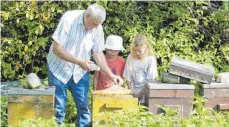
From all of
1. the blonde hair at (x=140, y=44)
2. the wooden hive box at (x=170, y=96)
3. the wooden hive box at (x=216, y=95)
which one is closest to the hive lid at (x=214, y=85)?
the wooden hive box at (x=216, y=95)

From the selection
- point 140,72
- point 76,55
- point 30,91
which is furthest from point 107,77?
point 30,91

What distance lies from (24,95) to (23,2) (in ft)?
7.06

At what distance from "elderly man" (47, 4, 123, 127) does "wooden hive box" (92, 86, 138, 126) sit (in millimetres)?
269

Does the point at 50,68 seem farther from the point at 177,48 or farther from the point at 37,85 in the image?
the point at 177,48

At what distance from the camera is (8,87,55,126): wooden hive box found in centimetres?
436

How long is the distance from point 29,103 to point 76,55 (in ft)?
2.26

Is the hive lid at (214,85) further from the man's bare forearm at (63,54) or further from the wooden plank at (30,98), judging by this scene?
the wooden plank at (30,98)

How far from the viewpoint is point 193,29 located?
6695 mm

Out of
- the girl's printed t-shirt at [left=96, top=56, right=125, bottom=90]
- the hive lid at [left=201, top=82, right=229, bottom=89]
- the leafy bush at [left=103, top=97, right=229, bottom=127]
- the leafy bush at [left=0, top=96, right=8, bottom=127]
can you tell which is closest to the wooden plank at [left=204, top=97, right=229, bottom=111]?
the hive lid at [left=201, top=82, right=229, bottom=89]

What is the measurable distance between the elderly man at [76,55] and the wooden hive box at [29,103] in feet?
0.84

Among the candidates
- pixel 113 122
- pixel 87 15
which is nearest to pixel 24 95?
pixel 87 15

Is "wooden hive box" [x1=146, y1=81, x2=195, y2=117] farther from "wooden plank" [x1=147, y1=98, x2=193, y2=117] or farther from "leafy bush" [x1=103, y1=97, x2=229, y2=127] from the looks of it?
"leafy bush" [x1=103, y1=97, x2=229, y2=127]

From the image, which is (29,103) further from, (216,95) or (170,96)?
(216,95)

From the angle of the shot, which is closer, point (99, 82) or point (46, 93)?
point (46, 93)
